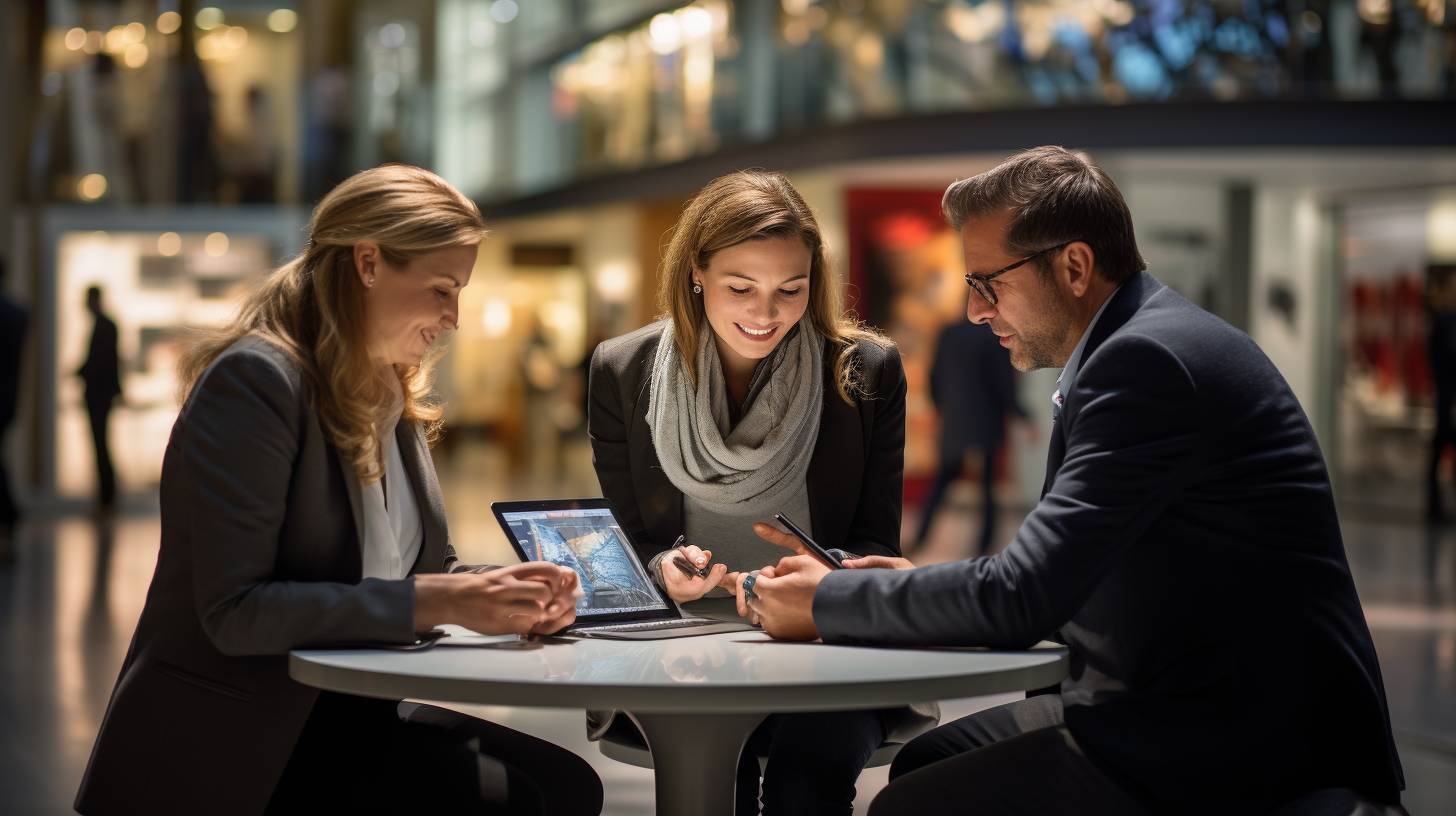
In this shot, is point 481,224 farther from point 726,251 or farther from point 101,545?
point 101,545

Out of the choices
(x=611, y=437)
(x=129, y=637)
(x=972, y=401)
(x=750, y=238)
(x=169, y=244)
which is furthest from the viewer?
(x=169, y=244)

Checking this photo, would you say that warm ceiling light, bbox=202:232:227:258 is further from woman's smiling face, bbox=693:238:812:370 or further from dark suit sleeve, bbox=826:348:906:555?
dark suit sleeve, bbox=826:348:906:555

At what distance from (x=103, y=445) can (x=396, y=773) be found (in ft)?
35.8

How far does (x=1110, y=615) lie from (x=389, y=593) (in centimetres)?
100

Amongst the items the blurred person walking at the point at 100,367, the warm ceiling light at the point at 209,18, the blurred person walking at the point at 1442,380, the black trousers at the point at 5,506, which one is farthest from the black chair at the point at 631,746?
the warm ceiling light at the point at 209,18

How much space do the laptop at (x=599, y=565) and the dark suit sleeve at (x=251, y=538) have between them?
26 cm

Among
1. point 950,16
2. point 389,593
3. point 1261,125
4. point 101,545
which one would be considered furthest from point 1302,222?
point 389,593

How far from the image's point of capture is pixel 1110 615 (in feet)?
6.09

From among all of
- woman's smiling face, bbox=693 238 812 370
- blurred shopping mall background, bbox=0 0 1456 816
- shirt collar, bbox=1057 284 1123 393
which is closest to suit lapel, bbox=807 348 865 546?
woman's smiling face, bbox=693 238 812 370

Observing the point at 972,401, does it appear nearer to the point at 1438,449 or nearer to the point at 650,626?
the point at 1438,449

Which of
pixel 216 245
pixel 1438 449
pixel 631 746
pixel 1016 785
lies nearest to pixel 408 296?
pixel 631 746

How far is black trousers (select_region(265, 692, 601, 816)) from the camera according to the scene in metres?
1.94

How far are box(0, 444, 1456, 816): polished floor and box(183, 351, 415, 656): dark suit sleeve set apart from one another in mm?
1256

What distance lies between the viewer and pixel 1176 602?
5.86 feet
